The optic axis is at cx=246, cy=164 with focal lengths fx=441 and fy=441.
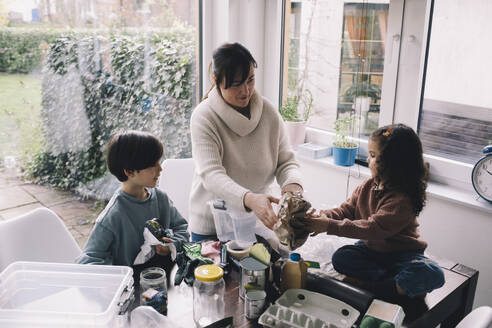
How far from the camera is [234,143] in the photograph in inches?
70.2

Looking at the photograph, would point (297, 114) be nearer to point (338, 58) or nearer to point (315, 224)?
point (338, 58)

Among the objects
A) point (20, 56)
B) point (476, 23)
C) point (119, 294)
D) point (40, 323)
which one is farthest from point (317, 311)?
point (20, 56)

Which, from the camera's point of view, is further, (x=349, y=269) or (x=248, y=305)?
(x=349, y=269)

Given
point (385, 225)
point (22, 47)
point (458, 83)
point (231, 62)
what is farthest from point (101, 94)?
point (458, 83)

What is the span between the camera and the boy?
4.89 ft

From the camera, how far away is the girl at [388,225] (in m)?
1.44

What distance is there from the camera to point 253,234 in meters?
1.63

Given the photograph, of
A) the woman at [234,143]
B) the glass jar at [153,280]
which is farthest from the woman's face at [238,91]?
the glass jar at [153,280]

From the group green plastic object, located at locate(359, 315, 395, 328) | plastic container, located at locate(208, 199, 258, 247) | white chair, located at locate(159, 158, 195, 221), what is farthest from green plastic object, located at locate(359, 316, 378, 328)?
white chair, located at locate(159, 158, 195, 221)

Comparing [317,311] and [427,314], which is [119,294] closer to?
[317,311]

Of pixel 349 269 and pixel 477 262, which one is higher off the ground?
pixel 349 269

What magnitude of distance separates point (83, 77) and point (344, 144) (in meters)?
1.46

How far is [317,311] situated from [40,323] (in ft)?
2.42

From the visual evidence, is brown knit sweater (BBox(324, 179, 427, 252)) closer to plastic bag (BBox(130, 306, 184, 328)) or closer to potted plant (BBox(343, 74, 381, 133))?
plastic bag (BBox(130, 306, 184, 328))
